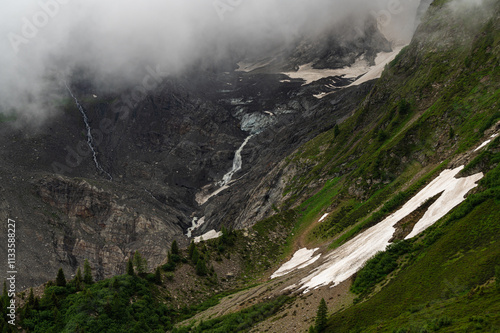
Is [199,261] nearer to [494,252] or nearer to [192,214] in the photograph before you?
[494,252]

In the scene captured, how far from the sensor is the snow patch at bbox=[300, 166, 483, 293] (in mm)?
30422

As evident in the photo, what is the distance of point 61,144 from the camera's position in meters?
189

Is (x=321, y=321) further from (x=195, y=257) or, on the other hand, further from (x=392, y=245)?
(x=195, y=257)

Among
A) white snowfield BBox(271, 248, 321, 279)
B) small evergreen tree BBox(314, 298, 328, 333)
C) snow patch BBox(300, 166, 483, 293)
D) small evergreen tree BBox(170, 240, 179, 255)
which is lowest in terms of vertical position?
small evergreen tree BBox(314, 298, 328, 333)

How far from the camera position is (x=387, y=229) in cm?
3566

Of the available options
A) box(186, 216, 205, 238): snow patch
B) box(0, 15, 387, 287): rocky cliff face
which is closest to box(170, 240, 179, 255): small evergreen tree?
box(0, 15, 387, 287): rocky cliff face

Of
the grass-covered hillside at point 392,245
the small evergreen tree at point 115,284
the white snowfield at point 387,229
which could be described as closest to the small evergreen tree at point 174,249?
the grass-covered hillside at point 392,245

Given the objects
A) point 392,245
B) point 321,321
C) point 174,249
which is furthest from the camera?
point 174,249

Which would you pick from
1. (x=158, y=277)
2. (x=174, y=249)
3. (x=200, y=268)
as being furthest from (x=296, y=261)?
(x=158, y=277)

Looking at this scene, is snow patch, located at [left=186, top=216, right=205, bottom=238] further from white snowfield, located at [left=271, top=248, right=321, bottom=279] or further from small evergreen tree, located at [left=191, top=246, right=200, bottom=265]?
white snowfield, located at [left=271, top=248, right=321, bottom=279]

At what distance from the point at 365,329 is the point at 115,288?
100ft

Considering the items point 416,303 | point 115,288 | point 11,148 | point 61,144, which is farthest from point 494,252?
point 61,144

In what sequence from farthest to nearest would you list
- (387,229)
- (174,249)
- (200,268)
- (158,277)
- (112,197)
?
(112,197)
(174,249)
(200,268)
(158,277)
(387,229)

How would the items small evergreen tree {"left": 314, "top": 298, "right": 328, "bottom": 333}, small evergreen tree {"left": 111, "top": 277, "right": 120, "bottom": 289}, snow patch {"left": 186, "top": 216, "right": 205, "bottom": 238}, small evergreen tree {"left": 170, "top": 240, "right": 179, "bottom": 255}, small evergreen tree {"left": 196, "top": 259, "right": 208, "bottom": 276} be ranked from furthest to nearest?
snow patch {"left": 186, "top": 216, "right": 205, "bottom": 238} < small evergreen tree {"left": 170, "top": 240, "right": 179, "bottom": 255} < small evergreen tree {"left": 196, "top": 259, "right": 208, "bottom": 276} < small evergreen tree {"left": 111, "top": 277, "right": 120, "bottom": 289} < small evergreen tree {"left": 314, "top": 298, "right": 328, "bottom": 333}
